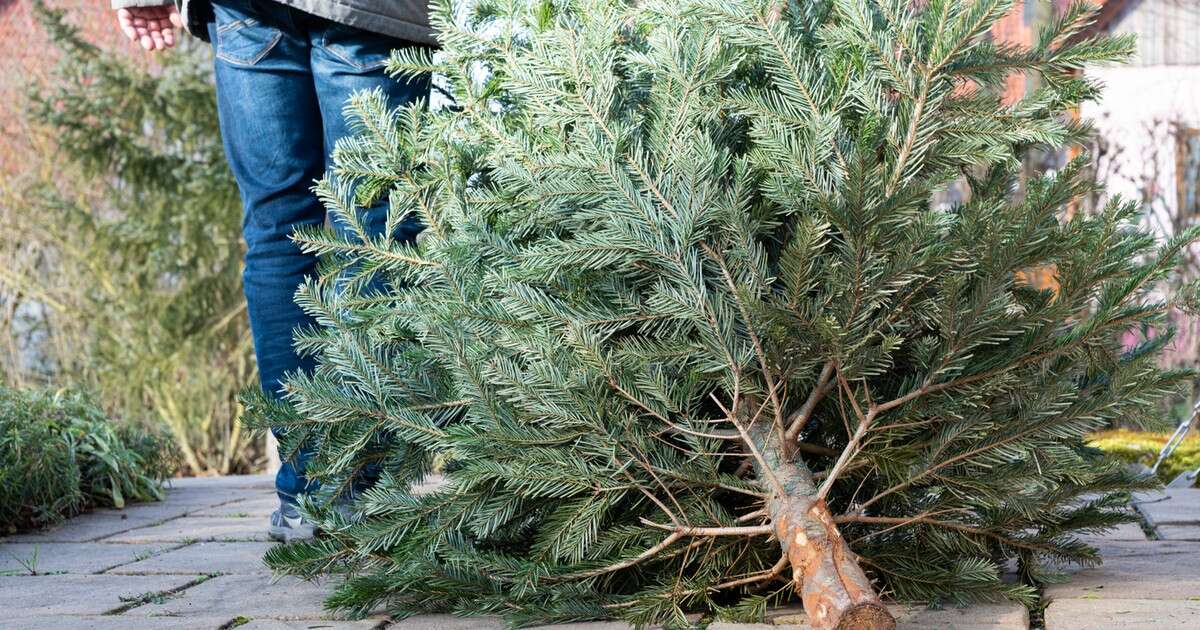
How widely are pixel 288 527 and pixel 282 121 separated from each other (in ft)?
3.10

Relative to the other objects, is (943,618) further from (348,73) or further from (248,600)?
(348,73)

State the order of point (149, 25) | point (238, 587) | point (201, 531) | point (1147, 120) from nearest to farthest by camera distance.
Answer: point (238, 587) → point (149, 25) → point (201, 531) → point (1147, 120)

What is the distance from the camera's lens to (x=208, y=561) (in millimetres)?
2516

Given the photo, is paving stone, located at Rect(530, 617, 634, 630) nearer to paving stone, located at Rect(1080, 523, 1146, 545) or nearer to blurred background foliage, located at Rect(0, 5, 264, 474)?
paving stone, located at Rect(1080, 523, 1146, 545)

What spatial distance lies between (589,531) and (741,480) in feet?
0.83

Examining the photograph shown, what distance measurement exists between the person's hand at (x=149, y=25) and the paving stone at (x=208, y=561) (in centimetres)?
125

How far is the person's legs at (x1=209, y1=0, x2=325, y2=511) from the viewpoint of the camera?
2492 millimetres

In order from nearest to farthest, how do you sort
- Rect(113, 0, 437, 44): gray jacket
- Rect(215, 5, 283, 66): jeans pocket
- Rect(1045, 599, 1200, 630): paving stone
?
Rect(1045, 599, 1200, 630): paving stone, Rect(113, 0, 437, 44): gray jacket, Rect(215, 5, 283, 66): jeans pocket

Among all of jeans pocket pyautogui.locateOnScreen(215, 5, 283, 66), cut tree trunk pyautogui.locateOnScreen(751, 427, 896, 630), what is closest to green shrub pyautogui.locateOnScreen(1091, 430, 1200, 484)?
cut tree trunk pyautogui.locateOnScreen(751, 427, 896, 630)

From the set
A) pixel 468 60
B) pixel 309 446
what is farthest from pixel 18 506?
pixel 468 60

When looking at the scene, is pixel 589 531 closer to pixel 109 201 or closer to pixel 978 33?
pixel 978 33

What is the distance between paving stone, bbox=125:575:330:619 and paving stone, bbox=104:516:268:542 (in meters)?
0.61

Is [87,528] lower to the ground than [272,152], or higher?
lower

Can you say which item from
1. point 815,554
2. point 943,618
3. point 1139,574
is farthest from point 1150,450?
point 815,554
